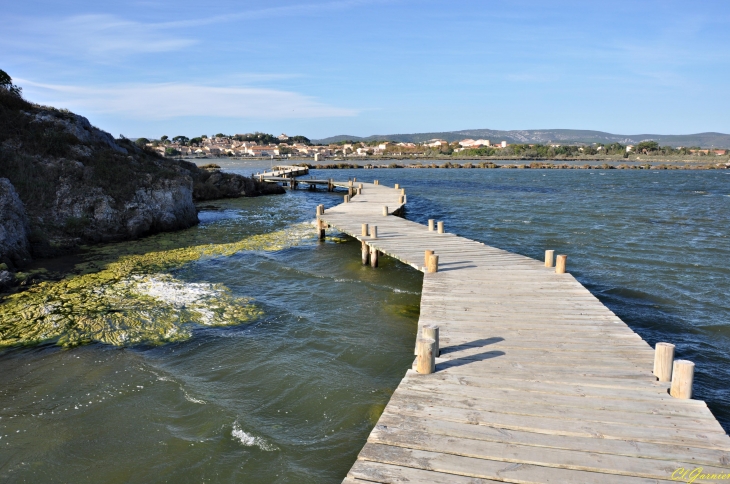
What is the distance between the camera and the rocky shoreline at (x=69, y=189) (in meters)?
18.7

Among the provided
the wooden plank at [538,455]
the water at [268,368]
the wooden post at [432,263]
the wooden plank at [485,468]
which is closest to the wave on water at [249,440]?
the water at [268,368]

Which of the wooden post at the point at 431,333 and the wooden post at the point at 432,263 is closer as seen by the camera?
the wooden post at the point at 431,333

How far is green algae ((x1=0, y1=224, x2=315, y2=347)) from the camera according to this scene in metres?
11.3

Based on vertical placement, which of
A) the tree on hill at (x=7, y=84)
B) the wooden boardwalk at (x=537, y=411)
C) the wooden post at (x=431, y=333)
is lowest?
the wooden boardwalk at (x=537, y=411)

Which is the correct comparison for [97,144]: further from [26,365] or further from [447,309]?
[447,309]

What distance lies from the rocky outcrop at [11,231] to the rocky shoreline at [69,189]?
0.12 feet

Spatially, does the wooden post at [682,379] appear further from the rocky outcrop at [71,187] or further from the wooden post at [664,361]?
the rocky outcrop at [71,187]

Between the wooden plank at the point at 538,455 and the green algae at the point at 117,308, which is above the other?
the wooden plank at the point at 538,455

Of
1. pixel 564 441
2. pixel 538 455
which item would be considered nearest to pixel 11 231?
pixel 538 455

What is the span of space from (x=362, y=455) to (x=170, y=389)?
5327 mm

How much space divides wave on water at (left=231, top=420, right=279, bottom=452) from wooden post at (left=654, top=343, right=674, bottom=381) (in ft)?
19.3

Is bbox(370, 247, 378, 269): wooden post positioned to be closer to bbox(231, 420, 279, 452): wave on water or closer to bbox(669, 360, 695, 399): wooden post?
bbox(231, 420, 279, 452): wave on water

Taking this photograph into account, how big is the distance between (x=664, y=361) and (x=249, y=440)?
6.44 m

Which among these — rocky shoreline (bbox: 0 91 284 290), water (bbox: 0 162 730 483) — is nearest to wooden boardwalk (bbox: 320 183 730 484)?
water (bbox: 0 162 730 483)
